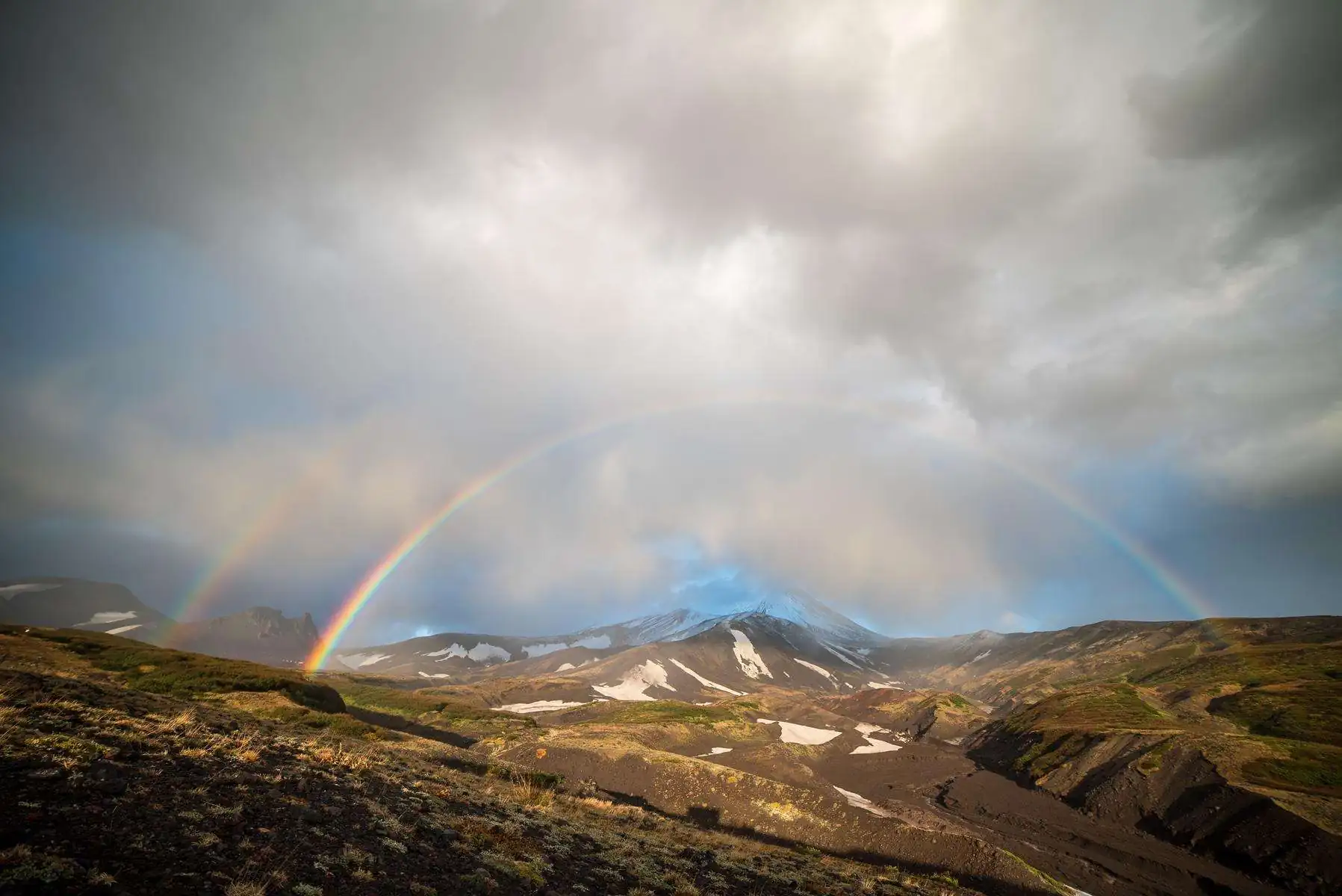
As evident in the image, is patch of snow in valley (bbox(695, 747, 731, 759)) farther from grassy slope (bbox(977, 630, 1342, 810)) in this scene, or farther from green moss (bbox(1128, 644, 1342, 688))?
green moss (bbox(1128, 644, 1342, 688))

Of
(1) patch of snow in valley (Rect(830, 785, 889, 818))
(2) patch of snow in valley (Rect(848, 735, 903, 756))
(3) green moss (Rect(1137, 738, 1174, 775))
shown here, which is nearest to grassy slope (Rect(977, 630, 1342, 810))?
(3) green moss (Rect(1137, 738, 1174, 775))

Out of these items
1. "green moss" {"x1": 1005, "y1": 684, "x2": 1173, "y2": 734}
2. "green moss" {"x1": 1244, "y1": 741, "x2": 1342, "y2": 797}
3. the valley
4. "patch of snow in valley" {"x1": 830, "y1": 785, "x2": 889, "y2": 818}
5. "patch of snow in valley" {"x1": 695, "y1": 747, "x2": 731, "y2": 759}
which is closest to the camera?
the valley

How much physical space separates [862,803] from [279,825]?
56884 millimetres

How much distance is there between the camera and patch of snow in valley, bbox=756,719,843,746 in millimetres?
112062

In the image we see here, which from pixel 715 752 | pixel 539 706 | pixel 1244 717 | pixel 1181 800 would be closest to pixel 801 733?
pixel 715 752

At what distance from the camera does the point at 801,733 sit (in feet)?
396

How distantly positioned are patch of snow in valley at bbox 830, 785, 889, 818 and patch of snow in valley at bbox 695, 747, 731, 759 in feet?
74.5

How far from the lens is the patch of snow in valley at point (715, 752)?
79894mm

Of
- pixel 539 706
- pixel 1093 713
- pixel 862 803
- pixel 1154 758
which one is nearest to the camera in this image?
pixel 862 803

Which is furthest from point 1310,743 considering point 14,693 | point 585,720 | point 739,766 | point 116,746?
point 585,720

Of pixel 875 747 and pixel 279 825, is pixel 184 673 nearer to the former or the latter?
pixel 279 825

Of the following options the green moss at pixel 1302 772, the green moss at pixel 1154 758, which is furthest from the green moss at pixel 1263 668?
the green moss at pixel 1154 758

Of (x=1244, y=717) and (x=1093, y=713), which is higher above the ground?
(x=1244, y=717)

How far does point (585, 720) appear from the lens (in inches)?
4781
